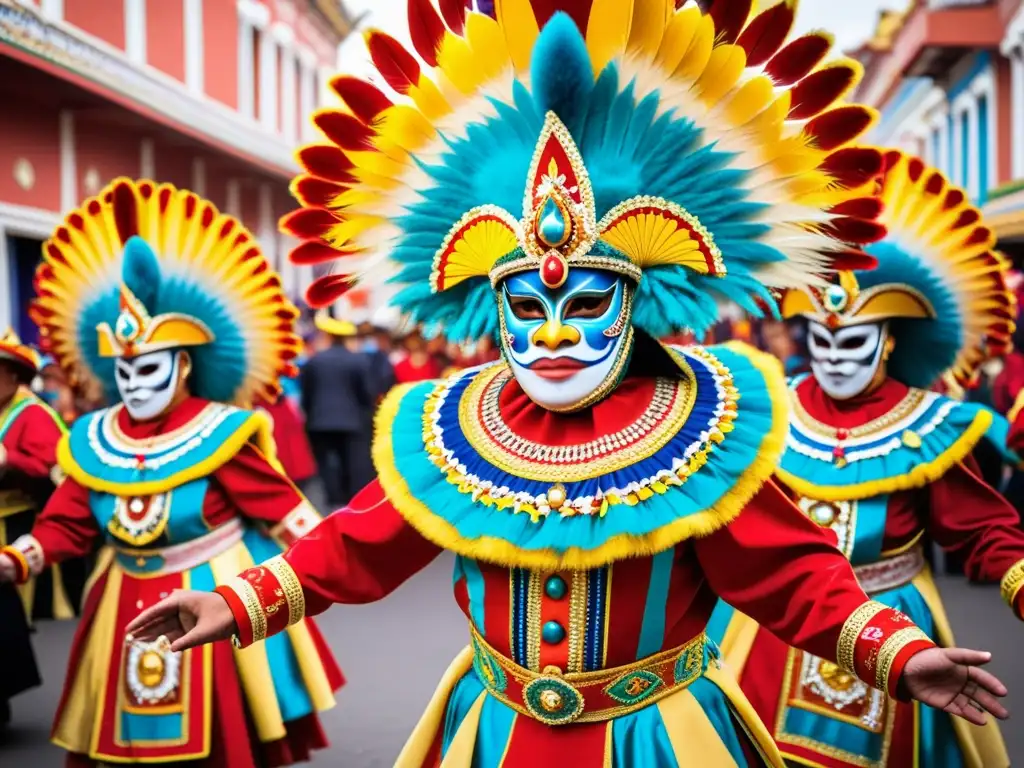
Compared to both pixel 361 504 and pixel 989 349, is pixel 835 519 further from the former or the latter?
pixel 361 504

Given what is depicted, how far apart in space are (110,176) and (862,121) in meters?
11.8

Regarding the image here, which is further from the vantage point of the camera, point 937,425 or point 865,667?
point 937,425

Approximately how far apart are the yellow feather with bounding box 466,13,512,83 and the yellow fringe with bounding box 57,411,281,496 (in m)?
2.20

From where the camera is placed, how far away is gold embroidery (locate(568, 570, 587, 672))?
2.48 m

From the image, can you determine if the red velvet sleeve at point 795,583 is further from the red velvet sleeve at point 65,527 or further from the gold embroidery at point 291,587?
the red velvet sleeve at point 65,527

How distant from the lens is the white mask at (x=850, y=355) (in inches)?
156

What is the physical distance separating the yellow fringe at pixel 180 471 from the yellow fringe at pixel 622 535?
5.88ft

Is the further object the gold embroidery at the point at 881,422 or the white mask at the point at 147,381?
the white mask at the point at 147,381

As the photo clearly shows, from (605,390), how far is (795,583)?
57 centimetres

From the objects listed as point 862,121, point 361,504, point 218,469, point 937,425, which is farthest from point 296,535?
point 862,121

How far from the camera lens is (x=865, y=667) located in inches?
90.1

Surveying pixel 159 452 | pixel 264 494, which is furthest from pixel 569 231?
pixel 159 452

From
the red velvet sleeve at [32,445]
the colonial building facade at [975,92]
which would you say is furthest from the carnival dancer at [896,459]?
the colonial building facade at [975,92]

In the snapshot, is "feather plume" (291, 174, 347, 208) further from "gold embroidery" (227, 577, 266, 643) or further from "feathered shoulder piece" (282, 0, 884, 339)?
"gold embroidery" (227, 577, 266, 643)
